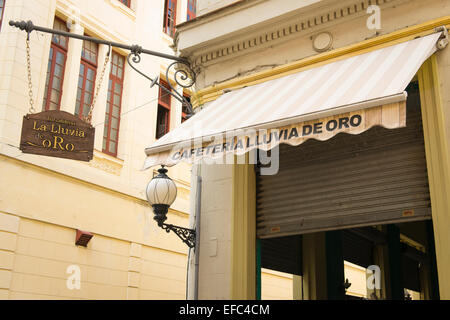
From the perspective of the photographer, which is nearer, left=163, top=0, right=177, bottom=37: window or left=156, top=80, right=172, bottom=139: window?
left=156, top=80, right=172, bottom=139: window

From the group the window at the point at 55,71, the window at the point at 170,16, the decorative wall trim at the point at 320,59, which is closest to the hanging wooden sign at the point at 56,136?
the decorative wall trim at the point at 320,59

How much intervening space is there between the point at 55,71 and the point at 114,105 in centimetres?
210

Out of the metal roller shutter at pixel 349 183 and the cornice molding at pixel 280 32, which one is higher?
the cornice molding at pixel 280 32

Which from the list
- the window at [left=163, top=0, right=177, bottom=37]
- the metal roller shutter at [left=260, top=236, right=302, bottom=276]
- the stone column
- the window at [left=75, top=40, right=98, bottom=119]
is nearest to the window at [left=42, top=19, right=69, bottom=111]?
the stone column

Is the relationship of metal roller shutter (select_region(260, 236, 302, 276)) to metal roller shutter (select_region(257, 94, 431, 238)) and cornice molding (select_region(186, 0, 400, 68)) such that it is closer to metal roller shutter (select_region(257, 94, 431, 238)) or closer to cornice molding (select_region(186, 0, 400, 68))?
metal roller shutter (select_region(257, 94, 431, 238))

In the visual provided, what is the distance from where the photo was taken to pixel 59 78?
13.2m

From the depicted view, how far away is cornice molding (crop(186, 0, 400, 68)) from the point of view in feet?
21.8

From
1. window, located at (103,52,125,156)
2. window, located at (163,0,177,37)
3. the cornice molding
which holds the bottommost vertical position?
the cornice molding

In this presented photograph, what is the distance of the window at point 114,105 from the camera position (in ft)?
47.1

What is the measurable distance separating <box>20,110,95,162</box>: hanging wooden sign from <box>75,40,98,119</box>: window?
4.06 m

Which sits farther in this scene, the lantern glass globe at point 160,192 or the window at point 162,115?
the window at point 162,115

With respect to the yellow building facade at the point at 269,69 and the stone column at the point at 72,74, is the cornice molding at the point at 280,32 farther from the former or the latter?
the stone column at the point at 72,74

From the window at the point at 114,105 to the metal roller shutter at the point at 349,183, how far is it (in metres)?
8.01

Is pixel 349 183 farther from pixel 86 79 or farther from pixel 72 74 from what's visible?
pixel 86 79
